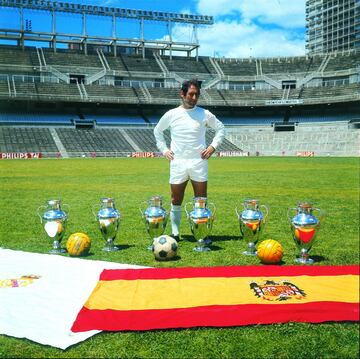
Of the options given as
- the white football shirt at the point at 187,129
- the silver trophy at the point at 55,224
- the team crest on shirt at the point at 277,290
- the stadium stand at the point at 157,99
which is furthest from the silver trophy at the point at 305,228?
the stadium stand at the point at 157,99

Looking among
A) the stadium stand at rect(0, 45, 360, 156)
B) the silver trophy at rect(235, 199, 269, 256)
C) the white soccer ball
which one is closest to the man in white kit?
the silver trophy at rect(235, 199, 269, 256)

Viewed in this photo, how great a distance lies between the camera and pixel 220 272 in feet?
15.5

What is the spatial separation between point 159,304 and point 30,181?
49.5 feet

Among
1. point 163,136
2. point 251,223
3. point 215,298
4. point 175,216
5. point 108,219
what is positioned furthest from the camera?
point 175,216

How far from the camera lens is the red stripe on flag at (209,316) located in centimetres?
340

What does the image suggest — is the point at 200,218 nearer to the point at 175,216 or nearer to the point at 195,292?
the point at 175,216

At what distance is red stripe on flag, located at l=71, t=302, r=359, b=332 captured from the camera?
340 cm

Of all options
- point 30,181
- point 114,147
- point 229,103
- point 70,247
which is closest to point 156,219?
point 70,247

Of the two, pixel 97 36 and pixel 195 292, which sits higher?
pixel 97 36

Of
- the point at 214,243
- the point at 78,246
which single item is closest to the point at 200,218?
the point at 214,243

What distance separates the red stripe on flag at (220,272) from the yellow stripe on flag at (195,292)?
0.45 feet

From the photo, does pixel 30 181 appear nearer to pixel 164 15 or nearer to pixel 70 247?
pixel 70 247

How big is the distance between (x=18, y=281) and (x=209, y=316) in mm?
2234

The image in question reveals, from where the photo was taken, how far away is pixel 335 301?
3.44 m
